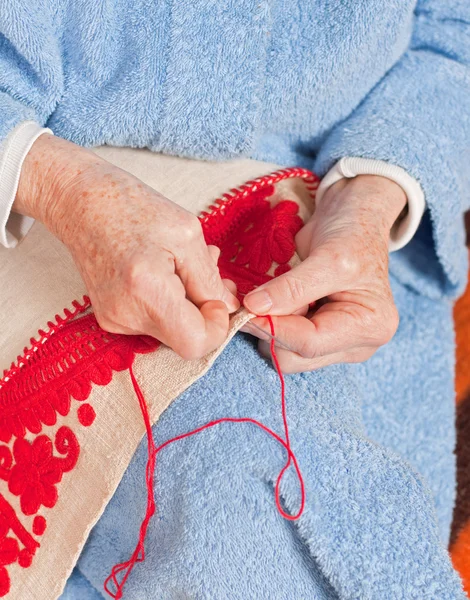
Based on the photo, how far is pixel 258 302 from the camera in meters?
0.67

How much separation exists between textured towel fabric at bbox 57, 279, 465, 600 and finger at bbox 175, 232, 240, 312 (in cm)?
10

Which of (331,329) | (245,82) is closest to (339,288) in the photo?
(331,329)

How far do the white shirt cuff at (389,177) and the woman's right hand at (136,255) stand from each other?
0.30m

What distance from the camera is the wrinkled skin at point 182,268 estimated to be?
2.01 feet

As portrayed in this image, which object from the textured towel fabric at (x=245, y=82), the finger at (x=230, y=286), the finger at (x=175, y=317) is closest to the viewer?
the finger at (x=175, y=317)

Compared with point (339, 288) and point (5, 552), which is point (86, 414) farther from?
point (339, 288)

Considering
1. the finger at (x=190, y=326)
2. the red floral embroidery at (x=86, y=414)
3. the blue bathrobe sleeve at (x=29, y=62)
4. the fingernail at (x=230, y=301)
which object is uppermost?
the blue bathrobe sleeve at (x=29, y=62)

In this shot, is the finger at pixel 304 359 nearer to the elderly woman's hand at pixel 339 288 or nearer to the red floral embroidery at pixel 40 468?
the elderly woman's hand at pixel 339 288

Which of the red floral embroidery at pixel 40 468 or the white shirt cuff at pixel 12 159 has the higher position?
the white shirt cuff at pixel 12 159

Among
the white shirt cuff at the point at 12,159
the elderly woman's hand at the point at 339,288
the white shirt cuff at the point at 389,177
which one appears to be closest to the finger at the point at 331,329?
the elderly woman's hand at the point at 339,288

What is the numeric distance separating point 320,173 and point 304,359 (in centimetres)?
35

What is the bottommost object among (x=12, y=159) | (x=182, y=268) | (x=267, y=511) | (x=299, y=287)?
(x=267, y=511)

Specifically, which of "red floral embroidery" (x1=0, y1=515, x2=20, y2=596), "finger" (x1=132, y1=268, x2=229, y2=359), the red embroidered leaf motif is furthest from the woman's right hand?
"red floral embroidery" (x1=0, y1=515, x2=20, y2=596)

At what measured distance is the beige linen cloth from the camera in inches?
26.5
